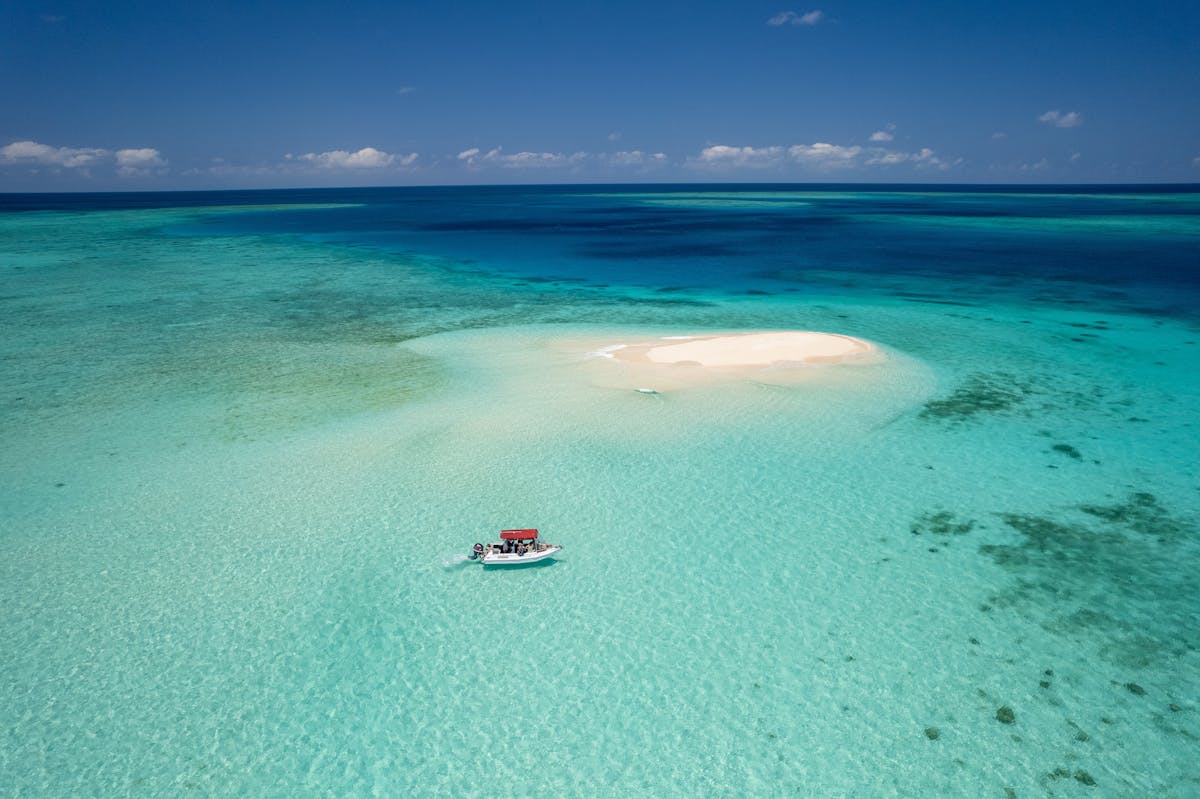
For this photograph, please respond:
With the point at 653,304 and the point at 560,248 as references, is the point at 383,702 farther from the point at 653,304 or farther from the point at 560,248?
the point at 560,248

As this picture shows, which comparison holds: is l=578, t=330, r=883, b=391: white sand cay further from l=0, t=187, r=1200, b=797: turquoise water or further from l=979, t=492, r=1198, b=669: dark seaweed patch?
l=979, t=492, r=1198, b=669: dark seaweed patch

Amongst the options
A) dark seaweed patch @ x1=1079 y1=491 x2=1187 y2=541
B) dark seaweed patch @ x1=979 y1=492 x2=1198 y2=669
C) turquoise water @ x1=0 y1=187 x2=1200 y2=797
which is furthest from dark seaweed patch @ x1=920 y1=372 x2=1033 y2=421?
dark seaweed patch @ x1=979 y1=492 x2=1198 y2=669

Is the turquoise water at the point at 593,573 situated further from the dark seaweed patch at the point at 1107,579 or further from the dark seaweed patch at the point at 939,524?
the dark seaweed patch at the point at 939,524

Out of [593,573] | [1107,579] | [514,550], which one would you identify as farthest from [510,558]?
[1107,579]

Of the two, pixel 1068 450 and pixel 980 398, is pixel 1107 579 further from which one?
pixel 980 398

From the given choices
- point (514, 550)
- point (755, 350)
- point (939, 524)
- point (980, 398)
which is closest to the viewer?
point (514, 550)

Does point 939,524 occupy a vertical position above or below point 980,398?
below
